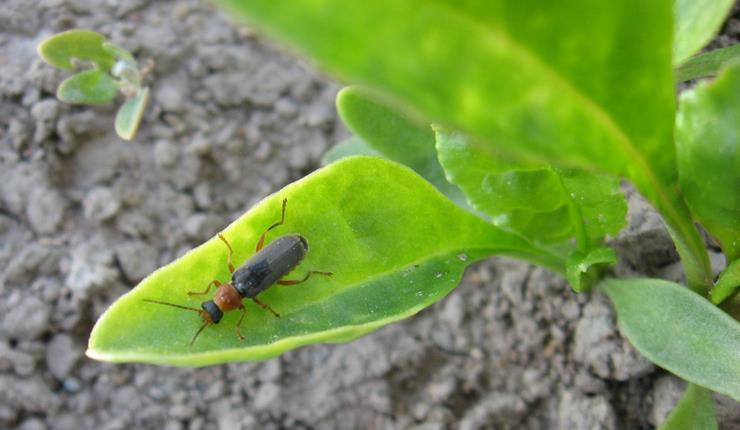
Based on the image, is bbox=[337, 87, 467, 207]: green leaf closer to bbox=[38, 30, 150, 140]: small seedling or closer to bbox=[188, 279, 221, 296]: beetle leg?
bbox=[188, 279, 221, 296]: beetle leg

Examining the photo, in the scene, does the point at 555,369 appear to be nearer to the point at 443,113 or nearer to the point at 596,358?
the point at 596,358

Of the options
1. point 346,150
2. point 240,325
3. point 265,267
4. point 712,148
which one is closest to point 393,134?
point 346,150

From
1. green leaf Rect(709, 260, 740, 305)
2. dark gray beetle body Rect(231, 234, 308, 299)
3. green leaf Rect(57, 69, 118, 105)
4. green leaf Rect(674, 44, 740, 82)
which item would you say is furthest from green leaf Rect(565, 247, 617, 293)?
green leaf Rect(57, 69, 118, 105)

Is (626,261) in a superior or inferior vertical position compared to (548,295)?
superior

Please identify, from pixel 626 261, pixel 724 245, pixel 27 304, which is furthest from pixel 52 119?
pixel 724 245

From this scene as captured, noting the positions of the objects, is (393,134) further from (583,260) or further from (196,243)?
(196,243)
